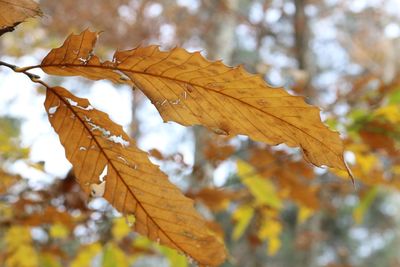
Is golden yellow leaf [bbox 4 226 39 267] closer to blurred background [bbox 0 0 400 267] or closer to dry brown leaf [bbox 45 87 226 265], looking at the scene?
blurred background [bbox 0 0 400 267]

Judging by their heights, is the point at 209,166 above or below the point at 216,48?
below

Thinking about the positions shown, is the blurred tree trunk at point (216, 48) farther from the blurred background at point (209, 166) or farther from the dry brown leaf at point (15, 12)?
the dry brown leaf at point (15, 12)

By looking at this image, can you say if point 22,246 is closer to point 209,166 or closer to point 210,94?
point 209,166

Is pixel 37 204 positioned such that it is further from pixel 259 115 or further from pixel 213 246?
pixel 259 115

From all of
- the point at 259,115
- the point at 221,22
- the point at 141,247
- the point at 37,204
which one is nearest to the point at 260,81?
the point at 259,115

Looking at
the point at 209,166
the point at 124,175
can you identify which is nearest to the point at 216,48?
the point at 209,166

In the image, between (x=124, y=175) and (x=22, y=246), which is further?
(x=22, y=246)
